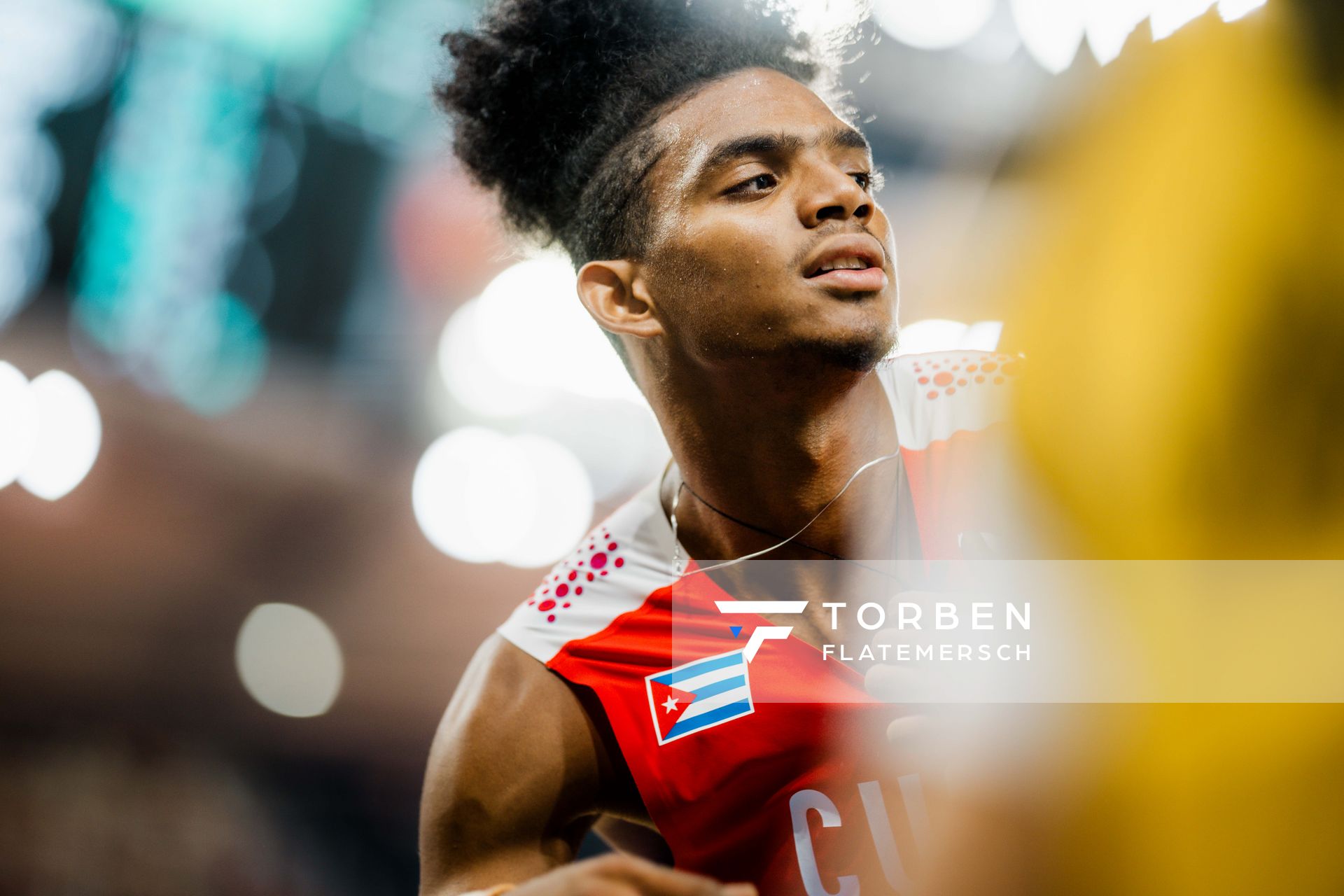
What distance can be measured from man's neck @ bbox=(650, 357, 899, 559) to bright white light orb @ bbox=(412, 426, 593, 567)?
4.23 meters

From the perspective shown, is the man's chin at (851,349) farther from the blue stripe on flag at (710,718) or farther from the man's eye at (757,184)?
the blue stripe on flag at (710,718)

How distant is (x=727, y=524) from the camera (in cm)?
196

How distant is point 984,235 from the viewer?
3.14 feet

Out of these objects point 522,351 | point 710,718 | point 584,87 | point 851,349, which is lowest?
point 710,718

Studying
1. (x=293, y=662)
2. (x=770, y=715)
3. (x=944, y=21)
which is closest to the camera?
(x=770, y=715)

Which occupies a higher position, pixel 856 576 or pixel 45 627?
pixel 45 627

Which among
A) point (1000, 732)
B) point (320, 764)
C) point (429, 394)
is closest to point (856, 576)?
point (1000, 732)

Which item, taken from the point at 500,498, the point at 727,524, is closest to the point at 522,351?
the point at 500,498

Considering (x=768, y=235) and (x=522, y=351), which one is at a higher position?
(x=522, y=351)

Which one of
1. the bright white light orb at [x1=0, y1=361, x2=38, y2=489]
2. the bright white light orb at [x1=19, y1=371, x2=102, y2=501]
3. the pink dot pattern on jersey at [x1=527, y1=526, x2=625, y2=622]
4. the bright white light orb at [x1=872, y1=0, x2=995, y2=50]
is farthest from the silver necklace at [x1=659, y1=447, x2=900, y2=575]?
the bright white light orb at [x1=0, y1=361, x2=38, y2=489]

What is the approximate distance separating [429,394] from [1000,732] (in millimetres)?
5134

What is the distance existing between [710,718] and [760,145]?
1083 millimetres

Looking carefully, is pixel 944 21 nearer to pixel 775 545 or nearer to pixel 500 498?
pixel 775 545

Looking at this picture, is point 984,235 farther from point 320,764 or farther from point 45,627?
point 45,627
